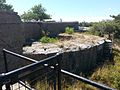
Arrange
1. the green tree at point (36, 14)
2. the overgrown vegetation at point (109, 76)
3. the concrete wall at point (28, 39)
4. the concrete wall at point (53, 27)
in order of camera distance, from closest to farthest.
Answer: the concrete wall at point (28, 39)
the overgrown vegetation at point (109, 76)
the concrete wall at point (53, 27)
the green tree at point (36, 14)

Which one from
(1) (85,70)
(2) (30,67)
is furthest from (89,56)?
(2) (30,67)

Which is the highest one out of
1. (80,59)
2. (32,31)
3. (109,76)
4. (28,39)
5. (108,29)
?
(32,31)

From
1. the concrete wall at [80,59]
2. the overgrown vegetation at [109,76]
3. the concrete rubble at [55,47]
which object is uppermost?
the concrete rubble at [55,47]

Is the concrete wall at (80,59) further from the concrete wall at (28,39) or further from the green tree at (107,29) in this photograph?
the green tree at (107,29)

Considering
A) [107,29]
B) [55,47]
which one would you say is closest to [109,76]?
[55,47]

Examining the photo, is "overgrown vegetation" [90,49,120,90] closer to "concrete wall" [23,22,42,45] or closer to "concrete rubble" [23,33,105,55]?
"concrete rubble" [23,33,105,55]

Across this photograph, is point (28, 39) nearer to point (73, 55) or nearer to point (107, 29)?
point (73, 55)

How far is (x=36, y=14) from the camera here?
3738cm

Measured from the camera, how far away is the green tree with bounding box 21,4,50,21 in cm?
3662

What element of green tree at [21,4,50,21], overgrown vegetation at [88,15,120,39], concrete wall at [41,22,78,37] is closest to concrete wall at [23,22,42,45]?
concrete wall at [41,22,78,37]

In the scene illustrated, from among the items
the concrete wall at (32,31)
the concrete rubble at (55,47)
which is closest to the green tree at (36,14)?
the concrete wall at (32,31)

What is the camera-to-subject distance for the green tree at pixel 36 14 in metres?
36.6

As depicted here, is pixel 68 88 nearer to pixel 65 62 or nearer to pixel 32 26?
pixel 65 62

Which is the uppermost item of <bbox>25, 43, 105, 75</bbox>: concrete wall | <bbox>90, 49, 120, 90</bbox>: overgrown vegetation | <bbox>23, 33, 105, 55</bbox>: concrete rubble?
<bbox>23, 33, 105, 55</bbox>: concrete rubble
